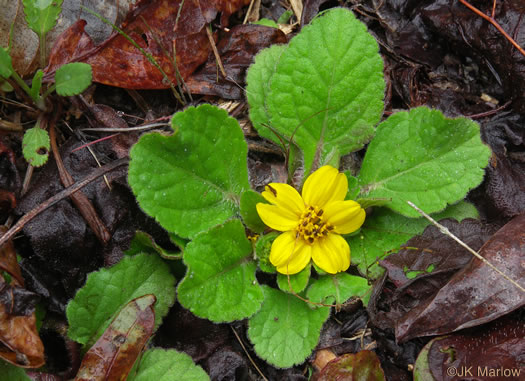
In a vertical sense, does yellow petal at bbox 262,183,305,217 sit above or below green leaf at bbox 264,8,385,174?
below

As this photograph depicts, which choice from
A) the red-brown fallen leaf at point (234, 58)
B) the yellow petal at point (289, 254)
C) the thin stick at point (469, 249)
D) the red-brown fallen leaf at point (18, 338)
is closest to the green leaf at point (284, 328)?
the yellow petal at point (289, 254)

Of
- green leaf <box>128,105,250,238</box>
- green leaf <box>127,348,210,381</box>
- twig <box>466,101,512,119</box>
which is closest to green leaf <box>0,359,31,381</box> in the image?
green leaf <box>127,348,210,381</box>

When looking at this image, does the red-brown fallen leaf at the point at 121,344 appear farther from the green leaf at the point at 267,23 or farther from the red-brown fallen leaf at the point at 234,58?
the green leaf at the point at 267,23

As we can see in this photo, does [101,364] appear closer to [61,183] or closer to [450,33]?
[61,183]

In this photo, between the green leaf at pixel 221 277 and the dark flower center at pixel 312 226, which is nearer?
the green leaf at pixel 221 277

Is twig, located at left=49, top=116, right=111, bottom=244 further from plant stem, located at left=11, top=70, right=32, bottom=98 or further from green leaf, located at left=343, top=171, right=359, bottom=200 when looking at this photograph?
green leaf, located at left=343, top=171, right=359, bottom=200

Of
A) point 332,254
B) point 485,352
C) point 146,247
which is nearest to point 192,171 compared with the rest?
point 146,247

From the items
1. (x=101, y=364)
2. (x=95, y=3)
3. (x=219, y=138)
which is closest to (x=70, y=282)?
(x=101, y=364)
